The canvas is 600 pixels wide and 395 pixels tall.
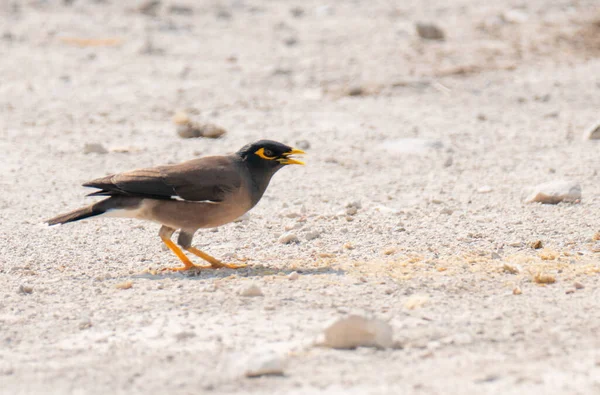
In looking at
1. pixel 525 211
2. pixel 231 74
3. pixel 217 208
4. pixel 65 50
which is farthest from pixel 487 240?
pixel 65 50

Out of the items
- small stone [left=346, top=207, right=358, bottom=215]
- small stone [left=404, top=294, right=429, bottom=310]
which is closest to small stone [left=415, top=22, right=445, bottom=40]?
small stone [left=346, top=207, right=358, bottom=215]

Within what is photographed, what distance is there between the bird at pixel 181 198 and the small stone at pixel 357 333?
6.22 ft

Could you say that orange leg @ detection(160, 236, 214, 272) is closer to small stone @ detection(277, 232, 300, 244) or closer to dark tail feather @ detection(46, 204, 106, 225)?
dark tail feather @ detection(46, 204, 106, 225)


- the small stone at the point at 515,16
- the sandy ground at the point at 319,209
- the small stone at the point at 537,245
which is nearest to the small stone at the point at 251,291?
the sandy ground at the point at 319,209

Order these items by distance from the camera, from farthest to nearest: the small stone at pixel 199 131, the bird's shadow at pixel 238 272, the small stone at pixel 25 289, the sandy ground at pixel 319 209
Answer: the small stone at pixel 199 131
the bird's shadow at pixel 238 272
the small stone at pixel 25 289
the sandy ground at pixel 319 209

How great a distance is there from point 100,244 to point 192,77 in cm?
694

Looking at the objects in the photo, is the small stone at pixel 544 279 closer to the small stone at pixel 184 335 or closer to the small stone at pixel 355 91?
the small stone at pixel 184 335

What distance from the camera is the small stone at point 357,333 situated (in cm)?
496

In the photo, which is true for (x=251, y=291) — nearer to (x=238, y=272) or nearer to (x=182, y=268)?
(x=238, y=272)

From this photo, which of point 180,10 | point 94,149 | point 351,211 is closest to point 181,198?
point 351,211

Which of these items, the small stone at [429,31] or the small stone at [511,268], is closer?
the small stone at [511,268]

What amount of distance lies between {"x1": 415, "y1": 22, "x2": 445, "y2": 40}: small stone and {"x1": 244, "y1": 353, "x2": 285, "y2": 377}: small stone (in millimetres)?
12207

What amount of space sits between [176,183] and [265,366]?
2387 millimetres

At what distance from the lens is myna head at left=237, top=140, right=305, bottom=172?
7.12 m
